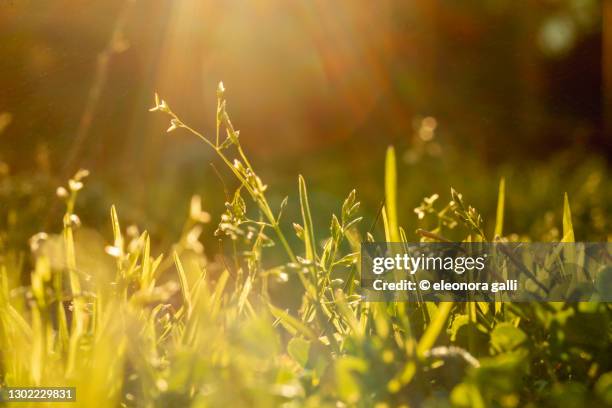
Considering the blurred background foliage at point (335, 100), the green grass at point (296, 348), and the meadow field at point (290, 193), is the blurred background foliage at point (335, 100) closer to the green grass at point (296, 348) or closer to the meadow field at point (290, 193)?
the meadow field at point (290, 193)

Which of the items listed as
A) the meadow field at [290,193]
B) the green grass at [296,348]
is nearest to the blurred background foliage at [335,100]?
the meadow field at [290,193]

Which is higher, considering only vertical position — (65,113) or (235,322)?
(65,113)

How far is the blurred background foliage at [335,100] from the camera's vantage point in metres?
2.60

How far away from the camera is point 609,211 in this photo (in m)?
2.44

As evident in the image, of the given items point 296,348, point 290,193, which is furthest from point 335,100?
point 296,348

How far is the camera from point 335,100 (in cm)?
516

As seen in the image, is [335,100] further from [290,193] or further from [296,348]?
[296,348]

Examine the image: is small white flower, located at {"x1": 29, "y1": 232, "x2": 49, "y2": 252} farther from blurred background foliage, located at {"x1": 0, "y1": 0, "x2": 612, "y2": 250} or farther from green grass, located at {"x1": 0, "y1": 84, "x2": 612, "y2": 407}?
blurred background foliage, located at {"x1": 0, "y1": 0, "x2": 612, "y2": 250}

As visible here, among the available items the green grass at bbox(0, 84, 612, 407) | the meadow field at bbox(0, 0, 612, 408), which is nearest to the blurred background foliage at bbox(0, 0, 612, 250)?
the meadow field at bbox(0, 0, 612, 408)

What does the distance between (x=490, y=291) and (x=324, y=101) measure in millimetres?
4437

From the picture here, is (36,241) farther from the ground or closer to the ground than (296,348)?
farther from the ground

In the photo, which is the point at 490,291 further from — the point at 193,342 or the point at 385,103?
the point at 385,103

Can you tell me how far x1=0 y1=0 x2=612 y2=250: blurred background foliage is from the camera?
2600 mm

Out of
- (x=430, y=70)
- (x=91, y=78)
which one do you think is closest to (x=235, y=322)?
(x=91, y=78)
